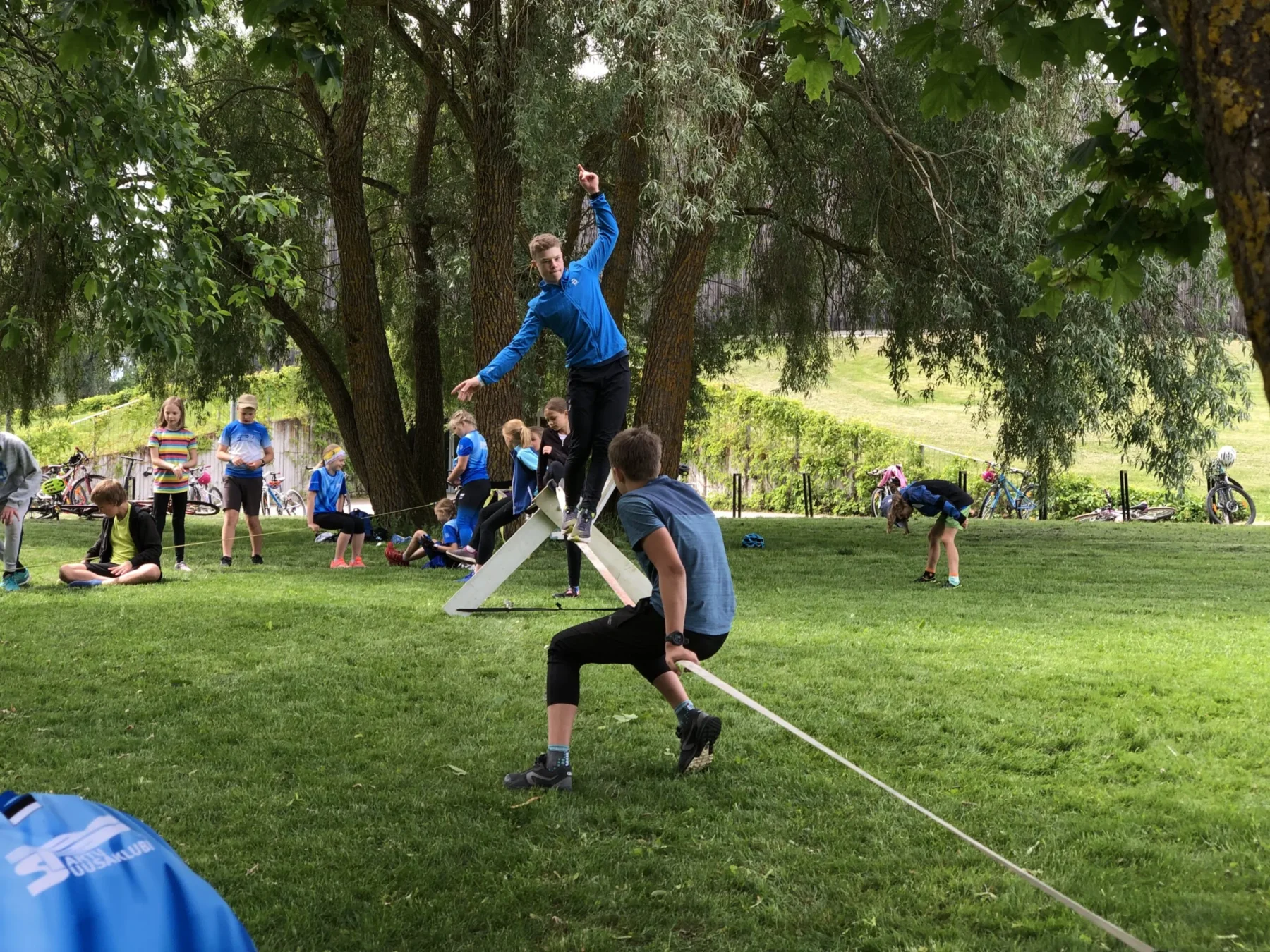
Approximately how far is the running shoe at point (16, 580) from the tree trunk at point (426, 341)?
6027 mm

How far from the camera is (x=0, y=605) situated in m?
8.60

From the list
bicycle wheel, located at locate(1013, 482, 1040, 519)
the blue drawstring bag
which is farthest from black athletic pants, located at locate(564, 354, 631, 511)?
bicycle wheel, located at locate(1013, 482, 1040, 519)

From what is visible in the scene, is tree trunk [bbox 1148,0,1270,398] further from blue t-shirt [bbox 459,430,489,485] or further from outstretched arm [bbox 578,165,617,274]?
blue t-shirt [bbox 459,430,489,485]

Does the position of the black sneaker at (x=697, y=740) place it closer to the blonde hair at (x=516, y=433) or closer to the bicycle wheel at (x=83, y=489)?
the blonde hair at (x=516, y=433)

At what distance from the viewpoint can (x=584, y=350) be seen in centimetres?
682

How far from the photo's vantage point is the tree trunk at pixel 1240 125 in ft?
6.07

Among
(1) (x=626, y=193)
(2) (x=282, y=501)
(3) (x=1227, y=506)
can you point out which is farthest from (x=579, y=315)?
(2) (x=282, y=501)

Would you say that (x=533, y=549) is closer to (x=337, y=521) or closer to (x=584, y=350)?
(x=584, y=350)

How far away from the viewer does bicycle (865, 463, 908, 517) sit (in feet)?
70.2

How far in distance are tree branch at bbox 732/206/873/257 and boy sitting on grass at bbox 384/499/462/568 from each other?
5.30 metres

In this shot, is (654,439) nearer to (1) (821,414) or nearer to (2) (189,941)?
(2) (189,941)

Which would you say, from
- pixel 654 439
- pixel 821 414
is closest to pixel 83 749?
pixel 654 439

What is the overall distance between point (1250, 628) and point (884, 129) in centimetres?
642

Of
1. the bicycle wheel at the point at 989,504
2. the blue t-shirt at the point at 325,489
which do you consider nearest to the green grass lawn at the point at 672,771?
the blue t-shirt at the point at 325,489
